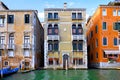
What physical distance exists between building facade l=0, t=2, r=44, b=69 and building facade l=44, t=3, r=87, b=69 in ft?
9.00

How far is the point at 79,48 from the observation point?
37938 millimetres

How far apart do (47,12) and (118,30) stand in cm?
1069

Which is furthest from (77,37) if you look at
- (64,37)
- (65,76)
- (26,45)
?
(65,76)

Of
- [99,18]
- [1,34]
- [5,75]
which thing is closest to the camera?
[5,75]

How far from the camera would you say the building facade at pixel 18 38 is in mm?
35344

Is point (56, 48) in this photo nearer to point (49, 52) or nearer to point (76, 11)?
point (49, 52)

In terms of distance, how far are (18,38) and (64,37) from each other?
6839mm

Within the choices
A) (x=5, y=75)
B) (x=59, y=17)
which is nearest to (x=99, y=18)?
(x=59, y=17)

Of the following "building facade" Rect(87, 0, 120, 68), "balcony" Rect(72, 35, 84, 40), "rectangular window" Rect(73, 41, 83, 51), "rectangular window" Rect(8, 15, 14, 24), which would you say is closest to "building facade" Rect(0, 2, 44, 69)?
"rectangular window" Rect(8, 15, 14, 24)

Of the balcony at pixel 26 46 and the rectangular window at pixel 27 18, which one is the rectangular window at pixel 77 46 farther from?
the rectangular window at pixel 27 18

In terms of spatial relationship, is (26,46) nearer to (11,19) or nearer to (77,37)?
(11,19)

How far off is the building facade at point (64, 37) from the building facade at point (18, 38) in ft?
9.00

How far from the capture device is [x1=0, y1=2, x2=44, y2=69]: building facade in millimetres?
35344

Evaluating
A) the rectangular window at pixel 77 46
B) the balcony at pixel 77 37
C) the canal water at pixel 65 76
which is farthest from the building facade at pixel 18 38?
the canal water at pixel 65 76
